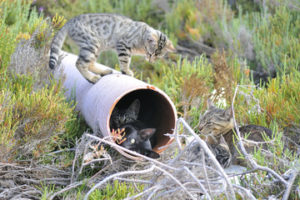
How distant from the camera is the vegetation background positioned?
327 cm

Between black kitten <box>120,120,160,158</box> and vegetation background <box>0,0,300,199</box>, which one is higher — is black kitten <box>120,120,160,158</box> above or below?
below

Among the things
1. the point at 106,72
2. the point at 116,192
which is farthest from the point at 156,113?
the point at 116,192

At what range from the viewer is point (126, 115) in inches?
162

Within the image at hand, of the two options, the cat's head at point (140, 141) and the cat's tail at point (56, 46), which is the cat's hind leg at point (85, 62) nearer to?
the cat's tail at point (56, 46)

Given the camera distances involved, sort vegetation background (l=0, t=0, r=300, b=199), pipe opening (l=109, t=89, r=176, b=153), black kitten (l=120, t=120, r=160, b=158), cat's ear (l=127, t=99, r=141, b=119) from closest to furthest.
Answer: vegetation background (l=0, t=0, r=300, b=199)
black kitten (l=120, t=120, r=160, b=158)
pipe opening (l=109, t=89, r=176, b=153)
cat's ear (l=127, t=99, r=141, b=119)

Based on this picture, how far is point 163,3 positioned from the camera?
8.57 m

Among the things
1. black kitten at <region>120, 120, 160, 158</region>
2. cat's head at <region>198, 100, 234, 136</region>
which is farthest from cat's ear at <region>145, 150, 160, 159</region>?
cat's head at <region>198, 100, 234, 136</region>

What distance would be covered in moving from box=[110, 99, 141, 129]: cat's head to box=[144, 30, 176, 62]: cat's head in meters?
0.49

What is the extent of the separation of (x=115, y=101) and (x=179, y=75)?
196 centimetres

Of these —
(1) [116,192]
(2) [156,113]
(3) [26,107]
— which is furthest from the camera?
(2) [156,113]

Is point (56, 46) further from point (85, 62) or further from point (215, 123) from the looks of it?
point (215, 123)

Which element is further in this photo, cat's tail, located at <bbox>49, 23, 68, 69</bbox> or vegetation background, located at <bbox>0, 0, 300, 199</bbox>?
cat's tail, located at <bbox>49, 23, 68, 69</bbox>

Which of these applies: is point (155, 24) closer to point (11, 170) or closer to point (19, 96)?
point (19, 96)

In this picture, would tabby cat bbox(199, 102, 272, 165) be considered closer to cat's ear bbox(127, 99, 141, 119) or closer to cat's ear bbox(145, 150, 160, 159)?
cat's ear bbox(145, 150, 160, 159)
